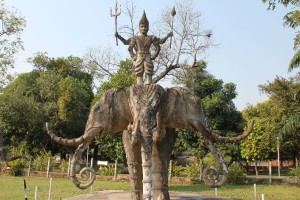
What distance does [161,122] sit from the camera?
828 centimetres

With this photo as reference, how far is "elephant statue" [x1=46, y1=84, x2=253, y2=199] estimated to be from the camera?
7.75 m

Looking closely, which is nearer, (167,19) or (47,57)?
(167,19)

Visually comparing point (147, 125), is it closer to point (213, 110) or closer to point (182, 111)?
point (182, 111)

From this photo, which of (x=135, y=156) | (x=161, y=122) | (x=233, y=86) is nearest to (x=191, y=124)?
(x=161, y=122)

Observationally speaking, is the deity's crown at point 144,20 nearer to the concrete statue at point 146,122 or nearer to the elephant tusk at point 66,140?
the concrete statue at point 146,122

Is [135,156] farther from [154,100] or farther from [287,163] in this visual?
[287,163]

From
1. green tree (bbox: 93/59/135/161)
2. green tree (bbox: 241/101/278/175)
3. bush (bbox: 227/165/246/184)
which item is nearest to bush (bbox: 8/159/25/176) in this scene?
green tree (bbox: 93/59/135/161)

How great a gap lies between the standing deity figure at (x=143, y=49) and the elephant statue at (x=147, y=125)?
56 centimetres

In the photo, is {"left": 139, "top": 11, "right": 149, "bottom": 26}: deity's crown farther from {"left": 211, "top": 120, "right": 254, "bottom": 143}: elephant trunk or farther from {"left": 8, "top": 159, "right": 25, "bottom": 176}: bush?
{"left": 8, "top": 159, "right": 25, "bottom": 176}: bush

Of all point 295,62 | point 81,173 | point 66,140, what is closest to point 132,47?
point 66,140

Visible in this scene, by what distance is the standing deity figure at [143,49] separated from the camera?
8820mm

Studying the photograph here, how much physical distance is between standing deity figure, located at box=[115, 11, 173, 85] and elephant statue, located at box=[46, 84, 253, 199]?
22.0 inches

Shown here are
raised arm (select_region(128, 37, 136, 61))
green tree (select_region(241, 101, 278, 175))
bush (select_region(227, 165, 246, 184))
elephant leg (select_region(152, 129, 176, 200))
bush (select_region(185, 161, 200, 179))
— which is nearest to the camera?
elephant leg (select_region(152, 129, 176, 200))

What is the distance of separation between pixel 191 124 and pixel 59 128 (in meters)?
28.3
